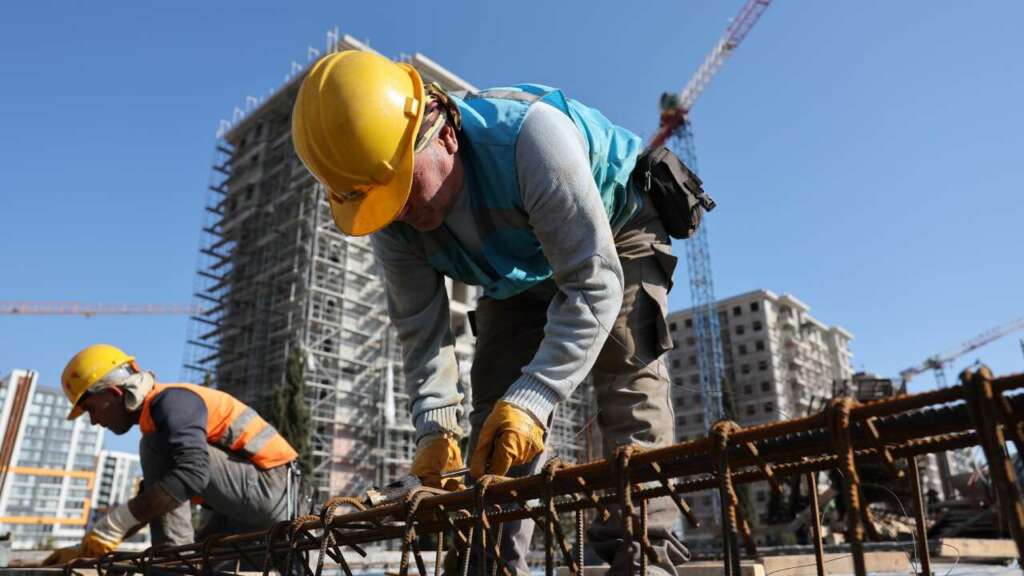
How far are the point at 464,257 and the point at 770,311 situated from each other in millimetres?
72920

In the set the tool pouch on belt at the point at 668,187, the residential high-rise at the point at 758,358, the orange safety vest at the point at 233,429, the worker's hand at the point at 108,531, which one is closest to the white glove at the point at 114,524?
the worker's hand at the point at 108,531

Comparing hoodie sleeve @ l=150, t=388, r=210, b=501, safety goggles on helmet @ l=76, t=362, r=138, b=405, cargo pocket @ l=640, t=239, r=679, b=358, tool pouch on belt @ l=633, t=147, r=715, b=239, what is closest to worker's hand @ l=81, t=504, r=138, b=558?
hoodie sleeve @ l=150, t=388, r=210, b=501

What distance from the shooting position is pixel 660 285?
9.05 feet

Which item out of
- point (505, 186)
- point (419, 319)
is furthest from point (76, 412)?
point (505, 186)

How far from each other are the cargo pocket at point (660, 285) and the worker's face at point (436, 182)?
81cm

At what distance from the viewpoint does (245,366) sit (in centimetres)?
3712

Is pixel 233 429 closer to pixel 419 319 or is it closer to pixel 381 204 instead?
pixel 419 319

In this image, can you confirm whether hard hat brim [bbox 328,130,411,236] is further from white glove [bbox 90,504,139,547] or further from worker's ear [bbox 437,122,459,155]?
white glove [bbox 90,504,139,547]

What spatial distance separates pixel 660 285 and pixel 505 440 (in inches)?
40.6

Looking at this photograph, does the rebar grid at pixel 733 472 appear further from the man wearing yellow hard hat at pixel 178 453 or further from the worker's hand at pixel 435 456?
the man wearing yellow hard hat at pixel 178 453

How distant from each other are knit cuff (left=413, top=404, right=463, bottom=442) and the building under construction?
28.5m

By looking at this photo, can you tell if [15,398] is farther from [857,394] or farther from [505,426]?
[857,394]

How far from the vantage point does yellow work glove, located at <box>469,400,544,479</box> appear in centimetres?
204

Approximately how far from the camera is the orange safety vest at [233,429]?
14.0ft
